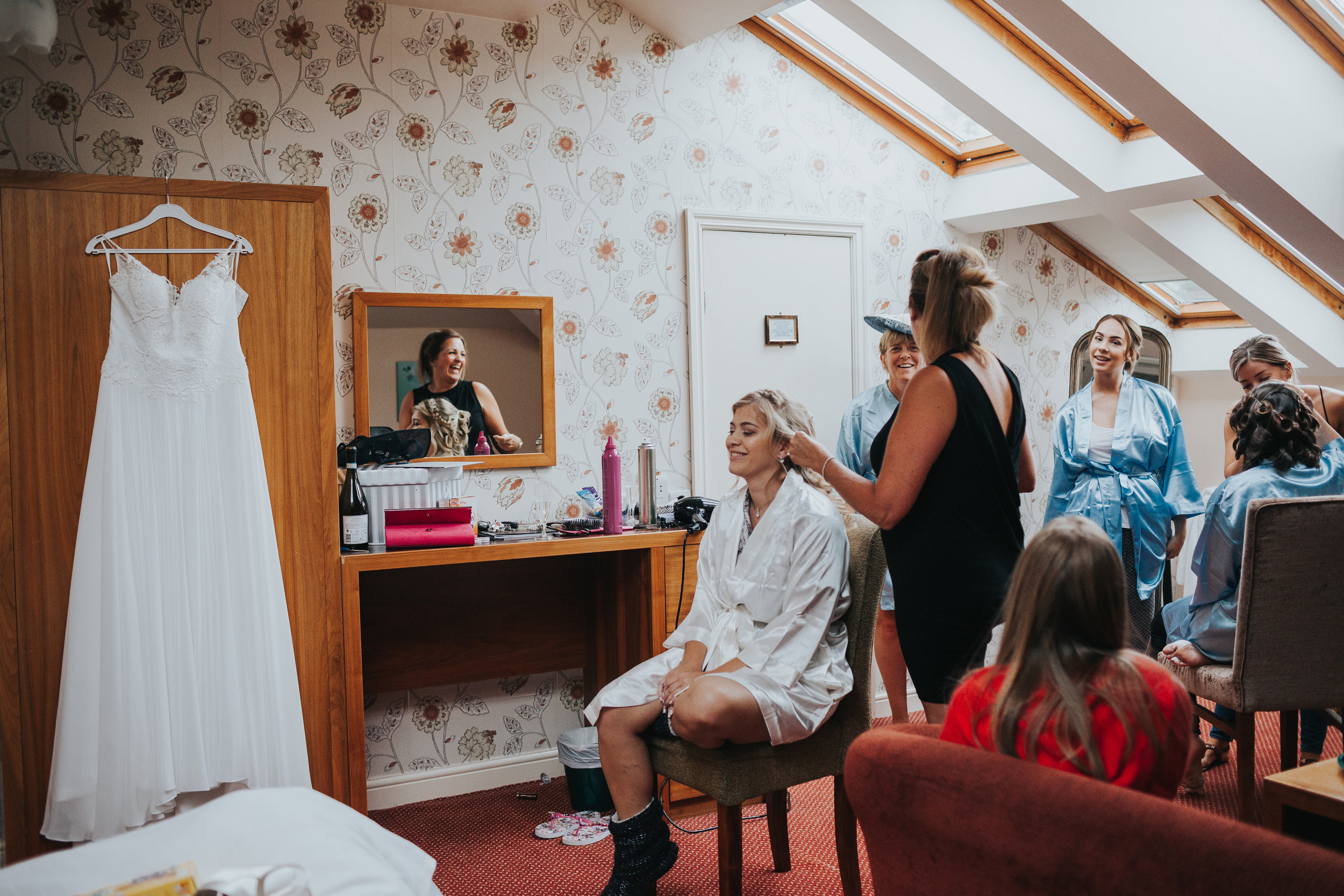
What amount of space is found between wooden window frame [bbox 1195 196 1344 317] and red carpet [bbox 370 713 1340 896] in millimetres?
1796

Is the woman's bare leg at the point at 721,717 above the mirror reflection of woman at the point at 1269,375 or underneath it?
underneath

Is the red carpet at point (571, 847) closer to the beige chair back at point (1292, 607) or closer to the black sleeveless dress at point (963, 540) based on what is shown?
the beige chair back at point (1292, 607)

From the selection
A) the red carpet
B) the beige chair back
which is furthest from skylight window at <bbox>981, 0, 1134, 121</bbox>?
the red carpet

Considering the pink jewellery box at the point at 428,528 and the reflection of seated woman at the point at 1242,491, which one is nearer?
the reflection of seated woman at the point at 1242,491

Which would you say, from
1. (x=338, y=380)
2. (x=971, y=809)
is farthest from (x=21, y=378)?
(x=971, y=809)

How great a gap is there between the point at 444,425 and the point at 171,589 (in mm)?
1078

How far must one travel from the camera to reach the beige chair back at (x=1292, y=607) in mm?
2197

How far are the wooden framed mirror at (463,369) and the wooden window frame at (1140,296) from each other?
Answer: 2353mm

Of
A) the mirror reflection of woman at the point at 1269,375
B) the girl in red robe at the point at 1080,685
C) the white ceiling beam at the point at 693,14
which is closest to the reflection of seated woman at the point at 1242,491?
the mirror reflection of woman at the point at 1269,375

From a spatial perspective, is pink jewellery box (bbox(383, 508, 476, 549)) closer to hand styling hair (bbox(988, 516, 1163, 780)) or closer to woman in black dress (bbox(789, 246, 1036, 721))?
woman in black dress (bbox(789, 246, 1036, 721))

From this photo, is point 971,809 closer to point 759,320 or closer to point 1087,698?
point 1087,698

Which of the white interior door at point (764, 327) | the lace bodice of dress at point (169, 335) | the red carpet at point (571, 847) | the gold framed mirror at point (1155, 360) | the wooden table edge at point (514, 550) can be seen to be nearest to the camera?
the lace bodice of dress at point (169, 335)

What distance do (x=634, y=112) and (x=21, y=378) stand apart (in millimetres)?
2108

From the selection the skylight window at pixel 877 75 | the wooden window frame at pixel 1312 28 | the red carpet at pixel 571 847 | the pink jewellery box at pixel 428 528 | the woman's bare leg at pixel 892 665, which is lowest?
the red carpet at pixel 571 847
